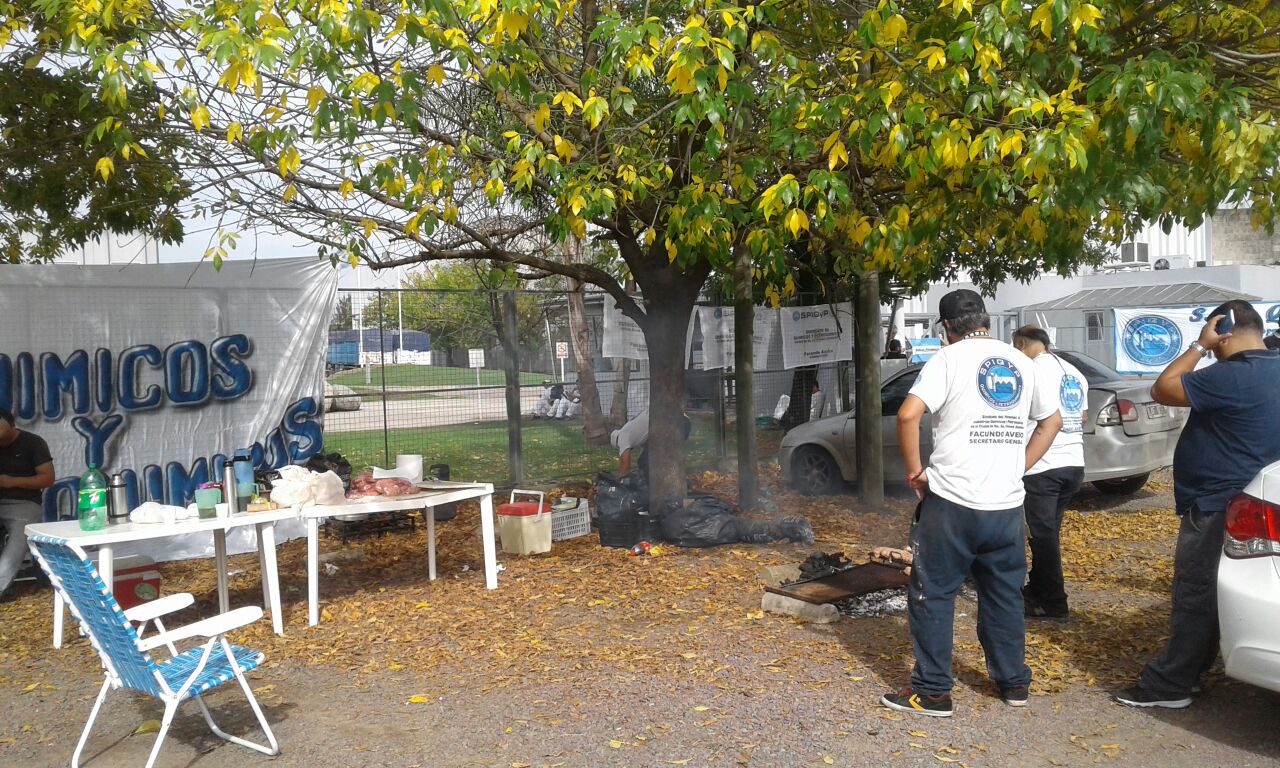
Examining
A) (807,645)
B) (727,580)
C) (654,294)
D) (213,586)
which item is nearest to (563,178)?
(654,294)

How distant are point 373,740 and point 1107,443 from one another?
7.77 metres

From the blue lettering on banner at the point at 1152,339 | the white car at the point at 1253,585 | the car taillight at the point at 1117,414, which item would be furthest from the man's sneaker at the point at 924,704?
the blue lettering on banner at the point at 1152,339

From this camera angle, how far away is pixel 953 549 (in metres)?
4.82

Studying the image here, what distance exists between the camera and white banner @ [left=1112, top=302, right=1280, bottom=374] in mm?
21500

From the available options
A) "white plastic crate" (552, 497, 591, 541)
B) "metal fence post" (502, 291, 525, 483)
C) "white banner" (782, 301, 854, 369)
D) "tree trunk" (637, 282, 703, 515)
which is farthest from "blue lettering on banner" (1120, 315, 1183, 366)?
"white plastic crate" (552, 497, 591, 541)

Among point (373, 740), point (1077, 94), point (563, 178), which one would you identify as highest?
point (1077, 94)

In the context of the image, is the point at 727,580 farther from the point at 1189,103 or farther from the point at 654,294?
the point at 1189,103

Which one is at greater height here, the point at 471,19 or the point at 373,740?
the point at 471,19

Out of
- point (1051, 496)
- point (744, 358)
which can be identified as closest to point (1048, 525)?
point (1051, 496)

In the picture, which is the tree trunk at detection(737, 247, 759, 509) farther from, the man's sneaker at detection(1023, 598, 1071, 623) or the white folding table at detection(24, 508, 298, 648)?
the white folding table at detection(24, 508, 298, 648)

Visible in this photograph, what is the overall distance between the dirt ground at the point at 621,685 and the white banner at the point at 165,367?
128 cm

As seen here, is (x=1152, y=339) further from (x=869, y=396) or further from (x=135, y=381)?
(x=135, y=381)

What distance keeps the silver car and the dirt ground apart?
222 centimetres

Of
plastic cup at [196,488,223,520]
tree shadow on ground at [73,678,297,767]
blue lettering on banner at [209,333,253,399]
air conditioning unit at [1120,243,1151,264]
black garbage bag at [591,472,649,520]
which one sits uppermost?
air conditioning unit at [1120,243,1151,264]
